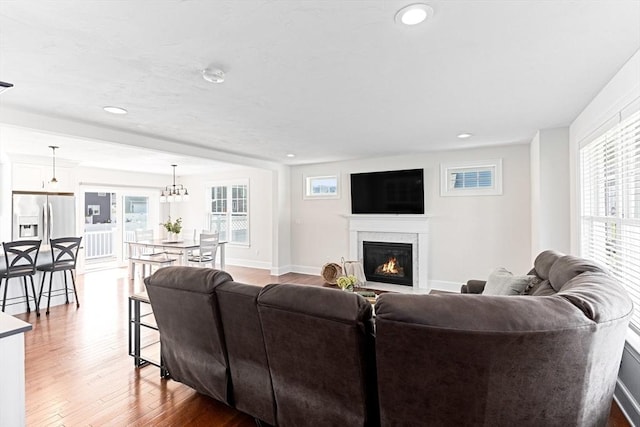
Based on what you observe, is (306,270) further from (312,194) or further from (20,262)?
(20,262)

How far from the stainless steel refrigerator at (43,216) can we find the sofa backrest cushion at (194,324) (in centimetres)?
488

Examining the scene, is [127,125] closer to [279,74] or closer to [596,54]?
[279,74]

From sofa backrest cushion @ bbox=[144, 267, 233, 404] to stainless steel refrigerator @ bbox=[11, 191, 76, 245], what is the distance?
488 centimetres

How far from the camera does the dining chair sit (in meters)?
5.87

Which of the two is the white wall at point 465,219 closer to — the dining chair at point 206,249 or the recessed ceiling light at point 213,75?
the dining chair at point 206,249

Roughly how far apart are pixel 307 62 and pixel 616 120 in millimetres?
2352

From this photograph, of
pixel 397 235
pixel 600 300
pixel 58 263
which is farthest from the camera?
pixel 397 235

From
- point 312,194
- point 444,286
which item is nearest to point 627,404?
point 444,286

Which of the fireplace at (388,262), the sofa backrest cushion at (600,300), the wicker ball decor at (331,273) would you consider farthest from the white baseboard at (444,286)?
the sofa backrest cushion at (600,300)

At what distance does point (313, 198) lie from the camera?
22.4 ft

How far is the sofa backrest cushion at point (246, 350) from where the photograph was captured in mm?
1810

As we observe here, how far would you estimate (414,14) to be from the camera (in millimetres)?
1551

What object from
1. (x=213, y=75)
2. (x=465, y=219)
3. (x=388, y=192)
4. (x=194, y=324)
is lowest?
(x=194, y=324)

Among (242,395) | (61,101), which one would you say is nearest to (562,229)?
(242,395)
